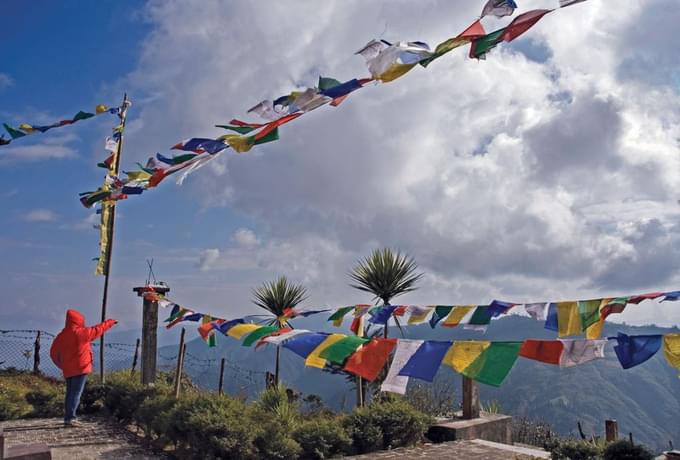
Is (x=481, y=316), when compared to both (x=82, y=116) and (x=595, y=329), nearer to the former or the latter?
(x=595, y=329)

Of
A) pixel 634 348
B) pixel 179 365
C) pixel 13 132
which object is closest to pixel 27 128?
pixel 13 132

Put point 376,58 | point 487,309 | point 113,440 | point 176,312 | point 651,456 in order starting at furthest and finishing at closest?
1. point 176,312
2. point 487,309
3. point 113,440
4. point 651,456
5. point 376,58

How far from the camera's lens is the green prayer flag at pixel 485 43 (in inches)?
240

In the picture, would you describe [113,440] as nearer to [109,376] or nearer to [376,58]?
[109,376]

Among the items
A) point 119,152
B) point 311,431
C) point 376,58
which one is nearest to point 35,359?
point 119,152

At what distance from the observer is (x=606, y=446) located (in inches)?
294

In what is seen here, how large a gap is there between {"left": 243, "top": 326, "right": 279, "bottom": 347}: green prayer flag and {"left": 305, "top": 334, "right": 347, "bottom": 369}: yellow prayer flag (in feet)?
5.09

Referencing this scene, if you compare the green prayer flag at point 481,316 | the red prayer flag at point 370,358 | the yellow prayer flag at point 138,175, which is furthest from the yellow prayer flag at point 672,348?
the yellow prayer flag at point 138,175

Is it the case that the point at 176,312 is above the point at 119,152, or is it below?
below

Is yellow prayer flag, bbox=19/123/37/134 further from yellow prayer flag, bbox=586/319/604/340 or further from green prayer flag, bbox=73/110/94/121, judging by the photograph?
yellow prayer flag, bbox=586/319/604/340

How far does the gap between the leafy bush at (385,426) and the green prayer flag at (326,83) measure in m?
5.42

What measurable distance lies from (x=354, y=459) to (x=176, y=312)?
5740 mm

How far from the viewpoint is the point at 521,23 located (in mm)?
5934

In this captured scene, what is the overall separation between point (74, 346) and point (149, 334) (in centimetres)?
157
